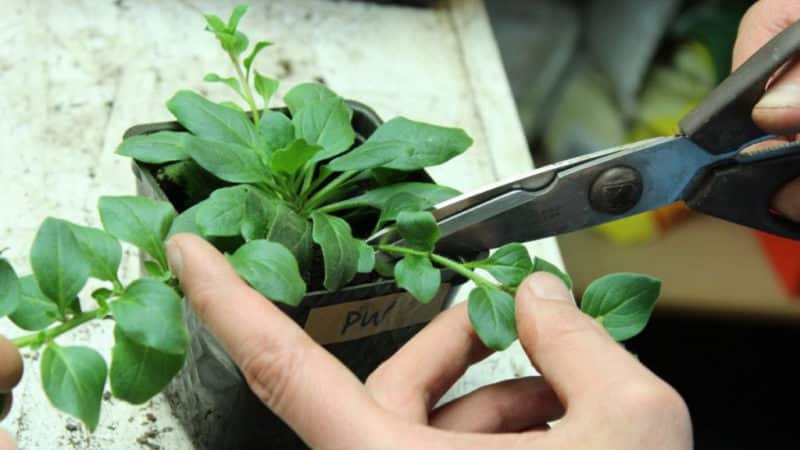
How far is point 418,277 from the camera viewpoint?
492 mm

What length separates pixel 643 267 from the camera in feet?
3.96

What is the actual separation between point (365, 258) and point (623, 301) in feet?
0.48

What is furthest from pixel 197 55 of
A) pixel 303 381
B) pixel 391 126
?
pixel 303 381

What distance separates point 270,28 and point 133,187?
0.28m

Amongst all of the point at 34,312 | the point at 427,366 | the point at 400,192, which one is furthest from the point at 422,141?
the point at 34,312

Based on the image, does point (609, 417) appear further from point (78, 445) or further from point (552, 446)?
point (78, 445)

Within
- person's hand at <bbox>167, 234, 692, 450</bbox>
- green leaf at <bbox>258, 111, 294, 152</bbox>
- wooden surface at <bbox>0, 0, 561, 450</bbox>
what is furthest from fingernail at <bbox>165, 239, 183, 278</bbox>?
wooden surface at <bbox>0, 0, 561, 450</bbox>

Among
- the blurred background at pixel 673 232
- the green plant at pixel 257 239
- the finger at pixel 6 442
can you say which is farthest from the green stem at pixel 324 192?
the blurred background at pixel 673 232

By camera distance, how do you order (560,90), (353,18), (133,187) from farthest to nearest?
(560,90) < (353,18) < (133,187)

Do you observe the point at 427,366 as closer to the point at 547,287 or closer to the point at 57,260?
the point at 547,287

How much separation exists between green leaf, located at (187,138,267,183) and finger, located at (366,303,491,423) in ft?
0.43

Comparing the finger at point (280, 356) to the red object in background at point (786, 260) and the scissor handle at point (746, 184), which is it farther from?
the red object in background at point (786, 260)

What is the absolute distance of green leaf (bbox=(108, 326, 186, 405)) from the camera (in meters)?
0.42

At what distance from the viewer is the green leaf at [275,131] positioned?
0.55 m
